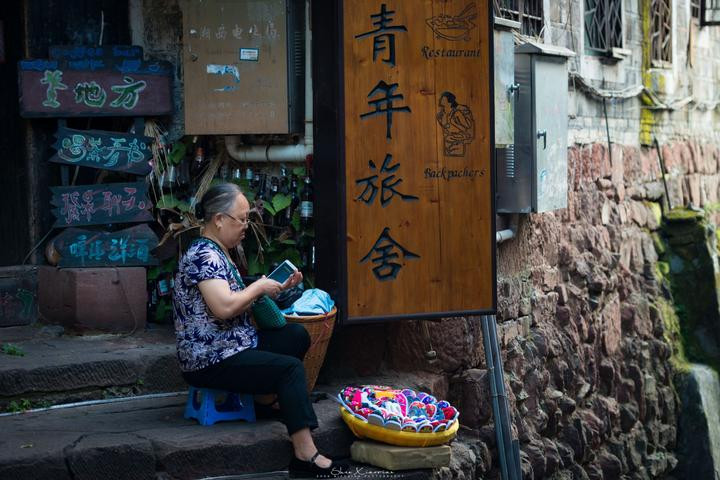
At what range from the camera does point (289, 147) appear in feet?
23.5

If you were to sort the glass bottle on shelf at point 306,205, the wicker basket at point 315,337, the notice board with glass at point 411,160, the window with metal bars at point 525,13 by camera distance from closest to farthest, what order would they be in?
the wicker basket at point 315,337, the notice board with glass at point 411,160, the glass bottle on shelf at point 306,205, the window with metal bars at point 525,13

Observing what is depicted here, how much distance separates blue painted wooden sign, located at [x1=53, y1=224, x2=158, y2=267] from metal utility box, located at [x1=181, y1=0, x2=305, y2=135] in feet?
2.45

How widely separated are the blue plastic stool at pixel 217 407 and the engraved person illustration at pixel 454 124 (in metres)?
1.88

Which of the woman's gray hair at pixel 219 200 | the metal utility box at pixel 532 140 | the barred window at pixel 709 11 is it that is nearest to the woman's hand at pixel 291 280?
the woman's gray hair at pixel 219 200

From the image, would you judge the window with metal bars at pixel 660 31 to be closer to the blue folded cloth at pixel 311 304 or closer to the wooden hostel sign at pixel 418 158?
the wooden hostel sign at pixel 418 158

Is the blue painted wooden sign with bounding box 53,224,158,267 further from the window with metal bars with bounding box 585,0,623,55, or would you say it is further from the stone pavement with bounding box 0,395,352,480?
the window with metal bars with bounding box 585,0,623,55

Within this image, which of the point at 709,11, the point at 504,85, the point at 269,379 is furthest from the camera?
the point at 709,11

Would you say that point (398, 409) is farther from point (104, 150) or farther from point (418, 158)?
point (104, 150)

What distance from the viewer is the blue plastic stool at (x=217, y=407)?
234 inches

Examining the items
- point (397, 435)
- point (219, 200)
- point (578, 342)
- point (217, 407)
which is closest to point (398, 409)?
point (397, 435)

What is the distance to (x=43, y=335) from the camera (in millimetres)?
7203

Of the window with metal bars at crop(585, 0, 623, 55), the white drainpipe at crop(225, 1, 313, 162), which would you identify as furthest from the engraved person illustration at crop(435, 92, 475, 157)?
the window with metal bars at crop(585, 0, 623, 55)

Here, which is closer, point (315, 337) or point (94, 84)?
point (315, 337)

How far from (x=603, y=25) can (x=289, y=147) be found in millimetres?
4791
